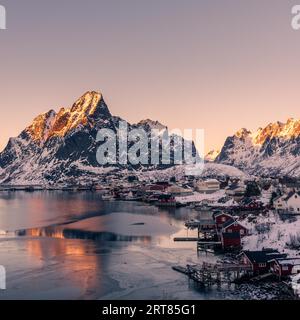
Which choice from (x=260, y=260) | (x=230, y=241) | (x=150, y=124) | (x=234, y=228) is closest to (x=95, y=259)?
(x=230, y=241)

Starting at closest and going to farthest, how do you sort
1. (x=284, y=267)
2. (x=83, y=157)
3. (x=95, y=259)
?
1. (x=284, y=267)
2. (x=95, y=259)
3. (x=83, y=157)

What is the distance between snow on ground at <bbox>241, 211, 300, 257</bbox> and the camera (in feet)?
94.5

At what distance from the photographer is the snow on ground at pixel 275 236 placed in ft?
94.5

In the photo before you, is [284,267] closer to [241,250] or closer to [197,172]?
[241,250]

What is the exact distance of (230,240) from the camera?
101 feet

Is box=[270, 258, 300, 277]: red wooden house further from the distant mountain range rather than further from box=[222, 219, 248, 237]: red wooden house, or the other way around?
the distant mountain range

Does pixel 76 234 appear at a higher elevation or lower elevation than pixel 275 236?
lower

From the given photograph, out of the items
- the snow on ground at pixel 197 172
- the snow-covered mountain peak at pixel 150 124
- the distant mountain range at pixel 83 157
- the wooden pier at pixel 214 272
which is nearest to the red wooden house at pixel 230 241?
the wooden pier at pixel 214 272

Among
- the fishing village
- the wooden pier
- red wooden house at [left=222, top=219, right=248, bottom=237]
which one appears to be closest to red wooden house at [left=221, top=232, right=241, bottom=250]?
the fishing village

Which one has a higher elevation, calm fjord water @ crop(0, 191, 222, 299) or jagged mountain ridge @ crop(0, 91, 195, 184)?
jagged mountain ridge @ crop(0, 91, 195, 184)

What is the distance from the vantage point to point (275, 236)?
30.9 meters
